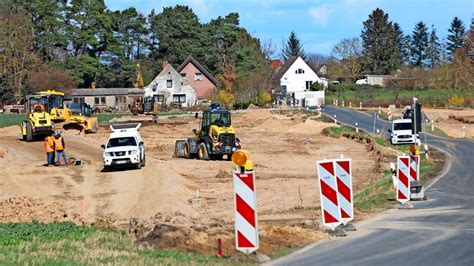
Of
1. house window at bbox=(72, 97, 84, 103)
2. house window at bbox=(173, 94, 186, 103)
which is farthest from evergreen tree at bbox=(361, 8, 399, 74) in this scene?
house window at bbox=(72, 97, 84, 103)

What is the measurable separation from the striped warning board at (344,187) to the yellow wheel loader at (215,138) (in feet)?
76.3

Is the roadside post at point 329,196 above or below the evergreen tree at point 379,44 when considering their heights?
below

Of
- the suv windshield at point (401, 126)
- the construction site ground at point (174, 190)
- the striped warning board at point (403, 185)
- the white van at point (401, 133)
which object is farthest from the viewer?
the suv windshield at point (401, 126)

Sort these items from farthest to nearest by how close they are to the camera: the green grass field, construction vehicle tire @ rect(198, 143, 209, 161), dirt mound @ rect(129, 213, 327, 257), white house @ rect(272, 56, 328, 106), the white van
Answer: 1. white house @ rect(272, 56, 328, 106)
2. the white van
3. construction vehicle tire @ rect(198, 143, 209, 161)
4. dirt mound @ rect(129, 213, 327, 257)
5. the green grass field

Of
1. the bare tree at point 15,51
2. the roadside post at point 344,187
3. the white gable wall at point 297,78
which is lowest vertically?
the roadside post at point 344,187

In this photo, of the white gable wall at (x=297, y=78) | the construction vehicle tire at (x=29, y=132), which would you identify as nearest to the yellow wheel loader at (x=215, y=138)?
the construction vehicle tire at (x=29, y=132)

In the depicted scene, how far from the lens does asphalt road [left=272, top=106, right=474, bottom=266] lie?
44.8 feet

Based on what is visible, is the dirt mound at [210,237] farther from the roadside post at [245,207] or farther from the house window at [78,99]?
the house window at [78,99]

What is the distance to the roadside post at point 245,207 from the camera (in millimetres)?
13555

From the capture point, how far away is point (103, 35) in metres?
113

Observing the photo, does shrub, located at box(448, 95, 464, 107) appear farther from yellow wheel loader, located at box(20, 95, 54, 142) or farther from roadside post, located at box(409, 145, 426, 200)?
roadside post, located at box(409, 145, 426, 200)

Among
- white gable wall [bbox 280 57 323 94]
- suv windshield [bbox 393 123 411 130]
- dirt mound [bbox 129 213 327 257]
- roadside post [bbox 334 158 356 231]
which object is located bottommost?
suv windshield [bbox 393 123 411 130]

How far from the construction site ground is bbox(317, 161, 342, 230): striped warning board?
16.5 inches

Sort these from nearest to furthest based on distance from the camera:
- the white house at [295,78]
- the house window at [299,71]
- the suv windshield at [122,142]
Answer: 1. the suv windshield at [122,142]
2. the white house at [295,78]
3. the house window at [299,71]
